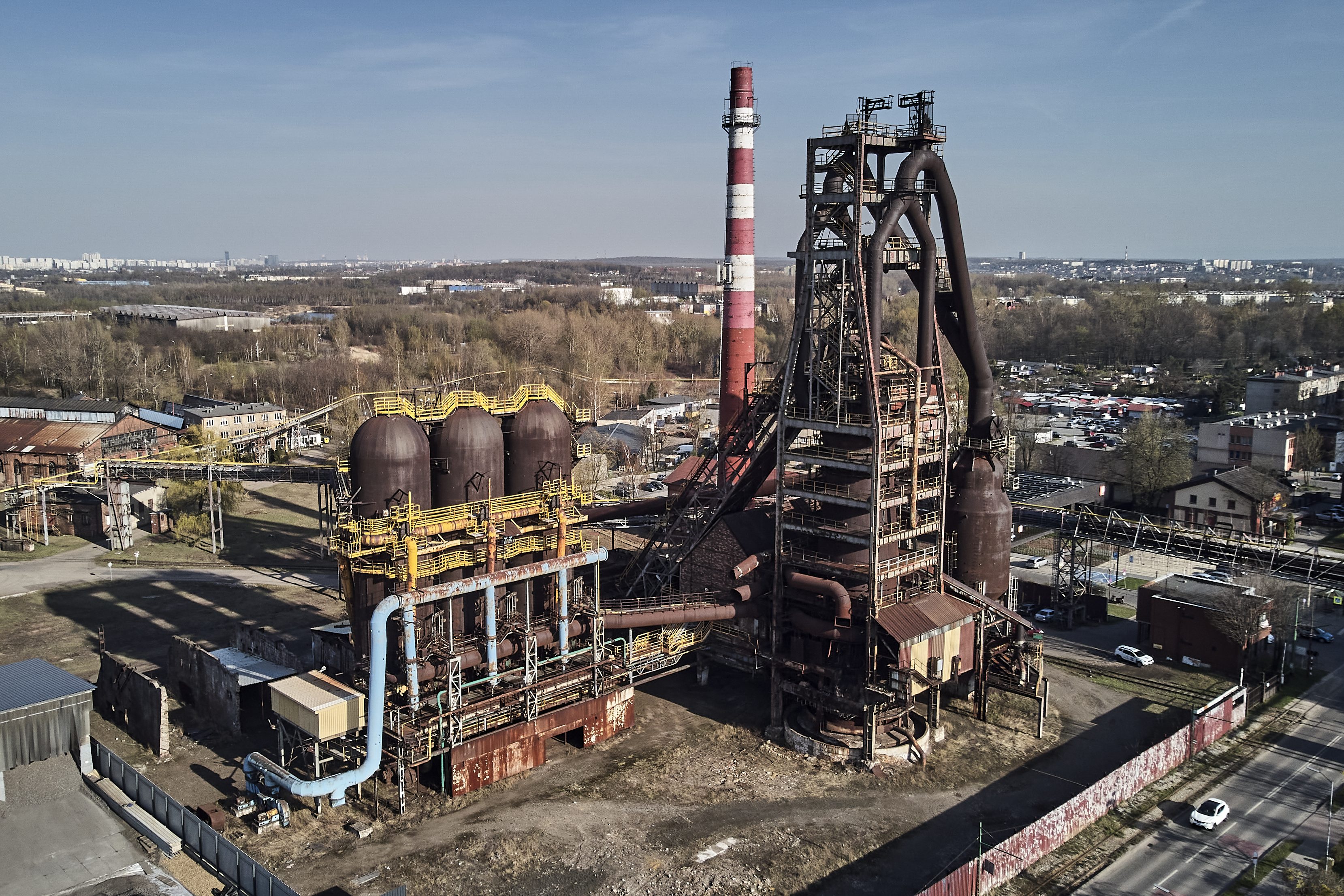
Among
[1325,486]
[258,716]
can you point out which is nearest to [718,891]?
[258,716]

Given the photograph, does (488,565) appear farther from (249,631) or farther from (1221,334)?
(1221,334)

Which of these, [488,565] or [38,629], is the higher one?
[488,565]

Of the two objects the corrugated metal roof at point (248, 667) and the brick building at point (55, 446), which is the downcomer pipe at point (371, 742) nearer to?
the corrugated metal roof at point (248, 667)

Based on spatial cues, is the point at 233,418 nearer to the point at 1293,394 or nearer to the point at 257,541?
the point at 257,541

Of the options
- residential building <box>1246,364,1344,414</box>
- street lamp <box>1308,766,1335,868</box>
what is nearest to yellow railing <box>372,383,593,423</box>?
street lamp <box>1308,766,1335,868</box>

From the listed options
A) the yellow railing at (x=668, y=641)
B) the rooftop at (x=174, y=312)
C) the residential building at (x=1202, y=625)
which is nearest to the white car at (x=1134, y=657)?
the residential building at (x=1202, y=625)

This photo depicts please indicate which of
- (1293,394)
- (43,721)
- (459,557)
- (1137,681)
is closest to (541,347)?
(1293,394)
